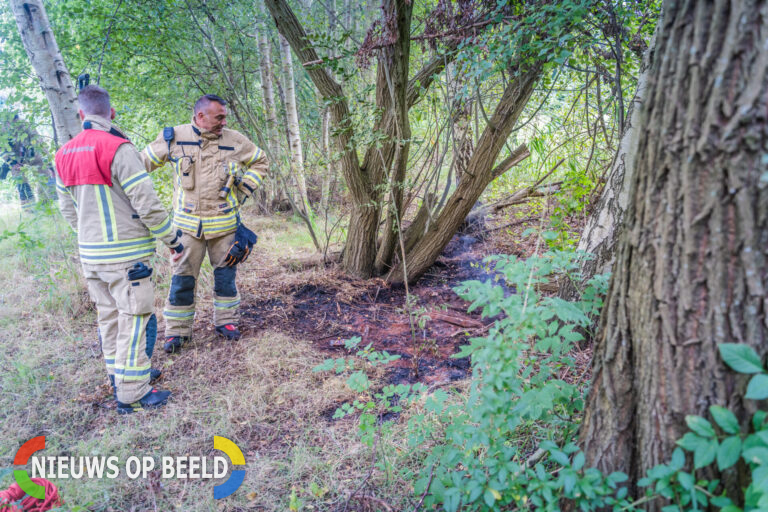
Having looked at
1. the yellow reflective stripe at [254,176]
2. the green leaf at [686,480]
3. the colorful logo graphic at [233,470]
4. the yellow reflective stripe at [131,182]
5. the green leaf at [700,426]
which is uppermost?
the yellow reflective stripe at [254,176]

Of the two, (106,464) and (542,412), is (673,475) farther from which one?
(106,464)

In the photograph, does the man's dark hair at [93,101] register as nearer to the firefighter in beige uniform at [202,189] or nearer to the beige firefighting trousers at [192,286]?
the firefighter in beige uniform at [202,189]

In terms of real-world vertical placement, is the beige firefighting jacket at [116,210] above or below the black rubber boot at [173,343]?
above

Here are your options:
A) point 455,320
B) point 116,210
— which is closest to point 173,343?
point 116,210

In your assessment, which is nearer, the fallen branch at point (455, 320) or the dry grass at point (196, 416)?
the dry grass at point (196, 416)

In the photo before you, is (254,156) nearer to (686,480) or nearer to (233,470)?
(233,470)

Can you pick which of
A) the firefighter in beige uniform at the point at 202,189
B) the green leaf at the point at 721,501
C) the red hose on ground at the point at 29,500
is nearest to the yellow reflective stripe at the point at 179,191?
the firefighter in beige uniform at the point at 202,189

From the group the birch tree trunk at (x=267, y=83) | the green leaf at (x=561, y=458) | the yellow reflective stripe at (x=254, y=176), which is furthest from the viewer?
the birch tree trunk at (x=267, y=83)

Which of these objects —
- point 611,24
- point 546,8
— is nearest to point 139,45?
point 546,8

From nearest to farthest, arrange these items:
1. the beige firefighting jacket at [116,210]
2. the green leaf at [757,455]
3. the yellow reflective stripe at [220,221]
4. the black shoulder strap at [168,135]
A: 1. the green leaf at [757,455]
2. the beige firefighting jacket at [116,210]
3. the black shoulder strap at [168,135]
4. the yellow reflective stripe at [220,221]

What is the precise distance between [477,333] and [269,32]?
6267 millimetres

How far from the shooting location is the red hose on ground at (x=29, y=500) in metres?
1.76

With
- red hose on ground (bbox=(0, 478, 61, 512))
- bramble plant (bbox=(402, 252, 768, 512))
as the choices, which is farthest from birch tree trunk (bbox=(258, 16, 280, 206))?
bramble plant (bbox=(402, 252, 768, 512))

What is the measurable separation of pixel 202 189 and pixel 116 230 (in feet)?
2.86
